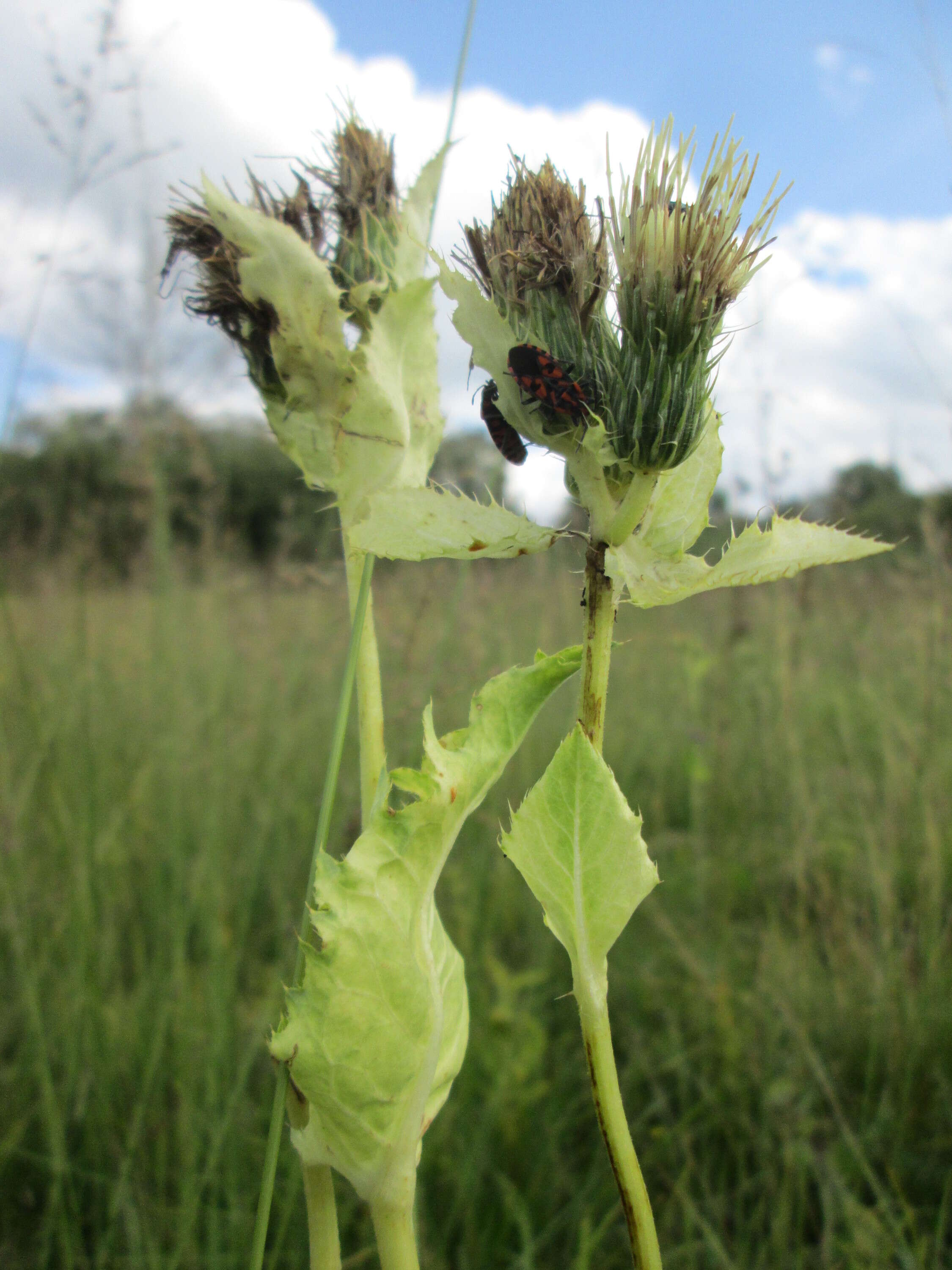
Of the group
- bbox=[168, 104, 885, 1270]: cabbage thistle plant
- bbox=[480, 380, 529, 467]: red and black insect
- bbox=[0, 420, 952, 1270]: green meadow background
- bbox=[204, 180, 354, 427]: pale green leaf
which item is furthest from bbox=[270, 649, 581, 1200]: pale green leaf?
bbox=[0, 420, 952, 1270]: green meadow background

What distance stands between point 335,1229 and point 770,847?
113 inches

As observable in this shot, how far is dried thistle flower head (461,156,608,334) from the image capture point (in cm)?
87

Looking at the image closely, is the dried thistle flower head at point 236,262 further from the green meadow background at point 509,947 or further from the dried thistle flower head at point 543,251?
the green meadow background at point 509,947

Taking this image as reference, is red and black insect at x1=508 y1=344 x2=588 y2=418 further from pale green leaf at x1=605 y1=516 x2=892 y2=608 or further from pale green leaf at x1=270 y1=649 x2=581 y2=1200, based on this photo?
pale green leaf at x1=270 y1=649 x2=581 y2=1200

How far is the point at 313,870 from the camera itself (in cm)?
89

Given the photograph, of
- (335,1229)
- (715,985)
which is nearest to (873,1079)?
(715,985)

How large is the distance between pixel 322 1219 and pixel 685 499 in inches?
36.1

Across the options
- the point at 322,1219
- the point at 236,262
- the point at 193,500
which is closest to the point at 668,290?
the point at 236,262

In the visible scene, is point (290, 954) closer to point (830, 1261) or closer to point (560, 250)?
point (830, 1261)

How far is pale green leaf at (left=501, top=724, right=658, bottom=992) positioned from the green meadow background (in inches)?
24.8

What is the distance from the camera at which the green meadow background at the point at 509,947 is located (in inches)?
74.9

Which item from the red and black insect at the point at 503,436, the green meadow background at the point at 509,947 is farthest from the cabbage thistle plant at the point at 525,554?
the green meadow background at the point at 509,947

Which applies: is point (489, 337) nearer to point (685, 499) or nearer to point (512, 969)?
point (685, 499)

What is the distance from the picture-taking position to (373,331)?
100 centimetres
